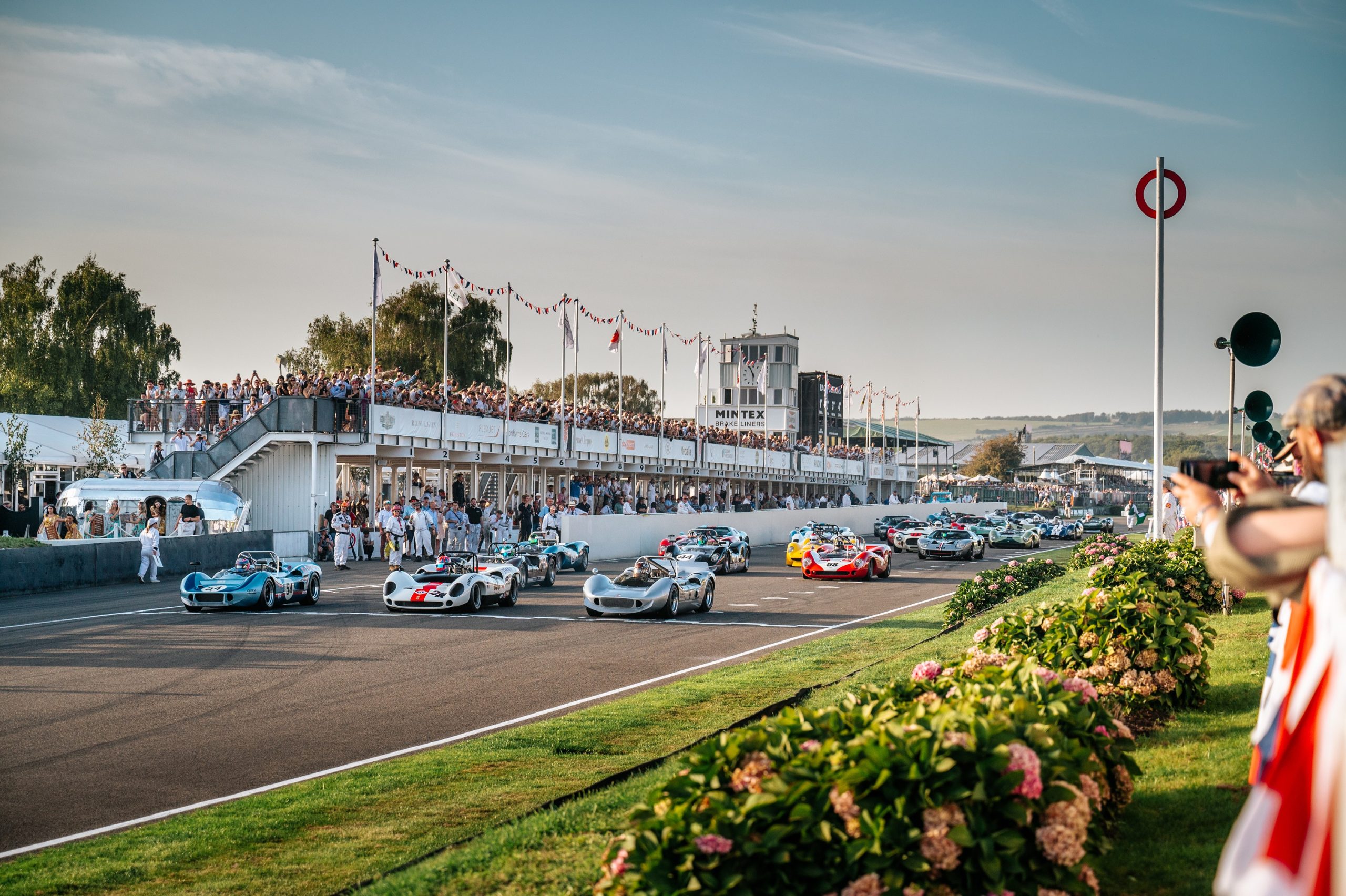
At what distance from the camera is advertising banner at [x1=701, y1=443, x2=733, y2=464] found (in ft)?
212

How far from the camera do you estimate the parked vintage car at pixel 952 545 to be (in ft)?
145

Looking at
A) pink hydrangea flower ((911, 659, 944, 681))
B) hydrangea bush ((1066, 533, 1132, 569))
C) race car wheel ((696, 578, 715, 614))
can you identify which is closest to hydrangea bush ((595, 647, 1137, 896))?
pink hydrangea flower ((911, 659, 944, 681))

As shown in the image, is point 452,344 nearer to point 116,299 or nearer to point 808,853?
point 116,299

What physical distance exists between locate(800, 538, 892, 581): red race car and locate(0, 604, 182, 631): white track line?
1646 centimetres

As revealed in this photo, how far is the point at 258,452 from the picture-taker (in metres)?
40.1

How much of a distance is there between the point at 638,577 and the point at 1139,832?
719 inches

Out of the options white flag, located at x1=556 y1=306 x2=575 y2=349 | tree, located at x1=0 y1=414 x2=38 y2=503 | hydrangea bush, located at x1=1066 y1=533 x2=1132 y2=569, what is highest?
white flag, located at x1=556 y1=306 x2=575 y2=349

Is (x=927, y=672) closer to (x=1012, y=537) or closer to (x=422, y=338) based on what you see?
(x=1012, y=537)

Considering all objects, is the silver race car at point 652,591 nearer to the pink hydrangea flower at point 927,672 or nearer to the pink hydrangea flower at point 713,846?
the pink hydrangea flower at point 927,672

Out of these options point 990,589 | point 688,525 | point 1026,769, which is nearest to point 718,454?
point 688,525

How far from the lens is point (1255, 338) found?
11.4 metres

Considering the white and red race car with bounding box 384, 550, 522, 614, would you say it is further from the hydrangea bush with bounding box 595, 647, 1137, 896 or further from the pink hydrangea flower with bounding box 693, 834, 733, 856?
the pink hydrangea flower with bounding box 693, 834, 733, 856

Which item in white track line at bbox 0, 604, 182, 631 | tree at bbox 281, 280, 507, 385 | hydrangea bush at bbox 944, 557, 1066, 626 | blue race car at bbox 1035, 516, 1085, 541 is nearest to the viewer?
white track line at bbox 0, 604, 182, 631

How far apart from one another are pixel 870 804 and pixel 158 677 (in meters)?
13.3
